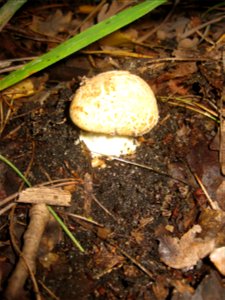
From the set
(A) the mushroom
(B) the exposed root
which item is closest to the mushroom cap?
(A) the mushroom

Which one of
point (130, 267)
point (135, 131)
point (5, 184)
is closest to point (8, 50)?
point (5, 184)

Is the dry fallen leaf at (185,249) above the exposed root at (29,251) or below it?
below

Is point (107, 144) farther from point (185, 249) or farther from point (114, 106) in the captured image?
point (185, 249)

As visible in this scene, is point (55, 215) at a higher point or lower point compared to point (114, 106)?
lower

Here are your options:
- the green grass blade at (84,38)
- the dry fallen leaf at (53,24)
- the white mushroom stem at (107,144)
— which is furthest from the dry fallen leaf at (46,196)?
the dry fallen leaf at (53,24)

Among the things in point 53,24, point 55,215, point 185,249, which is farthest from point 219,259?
point 53,24

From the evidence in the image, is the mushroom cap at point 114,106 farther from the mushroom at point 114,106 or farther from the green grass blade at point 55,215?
the green grass blade at point 55,215

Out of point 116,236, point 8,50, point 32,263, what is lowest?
point 116,236

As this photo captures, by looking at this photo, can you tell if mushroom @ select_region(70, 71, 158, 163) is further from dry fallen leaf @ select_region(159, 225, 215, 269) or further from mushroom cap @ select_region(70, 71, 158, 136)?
dry fallen leaf @ select_region(159, 225, 215, 269)

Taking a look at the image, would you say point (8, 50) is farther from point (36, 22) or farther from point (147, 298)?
point (147, 298)
